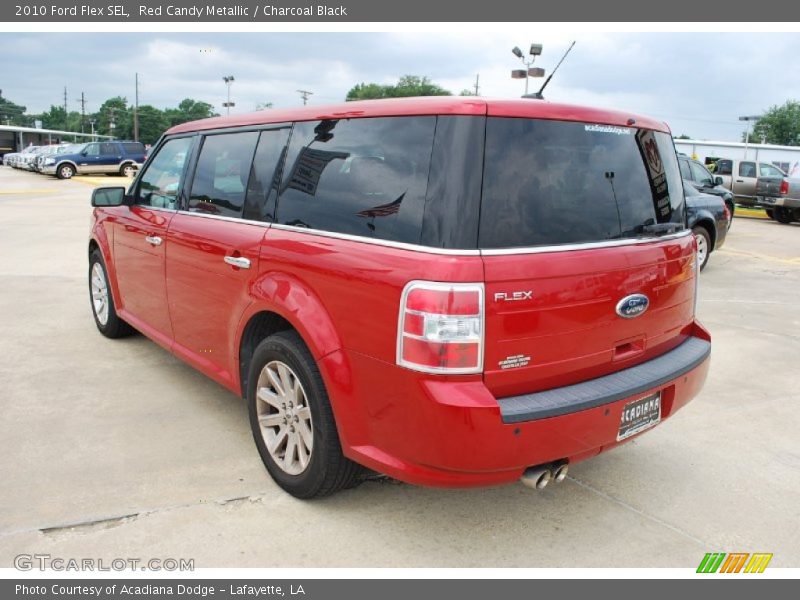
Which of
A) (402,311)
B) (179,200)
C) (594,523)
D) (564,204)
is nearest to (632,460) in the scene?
(594,523)

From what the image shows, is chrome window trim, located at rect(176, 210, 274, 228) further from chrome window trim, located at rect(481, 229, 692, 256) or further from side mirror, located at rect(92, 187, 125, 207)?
chrome window trim, located at rect(481, 229, 692, 256)

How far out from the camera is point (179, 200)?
4195mm

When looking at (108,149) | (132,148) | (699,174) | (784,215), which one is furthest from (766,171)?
(108,149)

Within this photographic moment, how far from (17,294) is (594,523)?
22.2 ft

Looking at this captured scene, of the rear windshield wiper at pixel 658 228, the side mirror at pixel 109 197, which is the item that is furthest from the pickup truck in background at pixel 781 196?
the side mirror at pixel 109 197

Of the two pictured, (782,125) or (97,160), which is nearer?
(97,160)

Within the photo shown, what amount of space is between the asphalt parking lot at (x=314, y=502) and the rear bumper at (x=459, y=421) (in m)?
0.46

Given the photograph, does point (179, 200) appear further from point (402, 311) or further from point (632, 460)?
point (632, 460)

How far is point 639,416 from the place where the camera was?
9.52 feet

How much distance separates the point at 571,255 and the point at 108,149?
3362 cm

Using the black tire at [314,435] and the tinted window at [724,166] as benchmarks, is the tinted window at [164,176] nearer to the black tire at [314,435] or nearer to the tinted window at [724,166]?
the black tire at [314,435]

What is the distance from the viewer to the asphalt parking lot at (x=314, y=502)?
2820 mm

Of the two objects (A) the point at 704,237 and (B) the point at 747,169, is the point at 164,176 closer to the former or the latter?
(A) the point at 704,237

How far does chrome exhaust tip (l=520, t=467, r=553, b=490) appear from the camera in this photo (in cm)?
261
